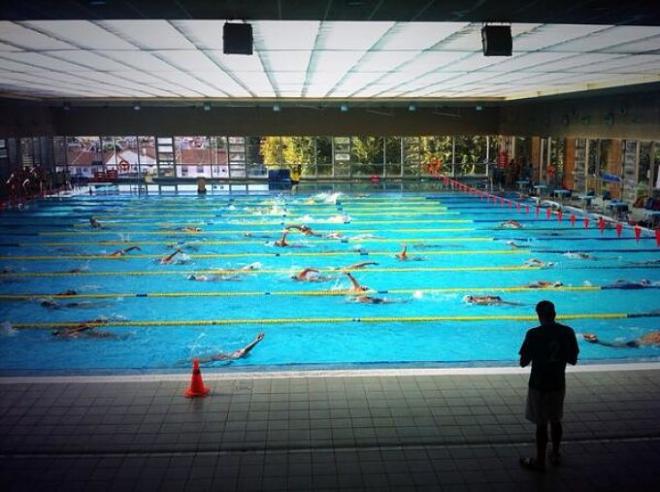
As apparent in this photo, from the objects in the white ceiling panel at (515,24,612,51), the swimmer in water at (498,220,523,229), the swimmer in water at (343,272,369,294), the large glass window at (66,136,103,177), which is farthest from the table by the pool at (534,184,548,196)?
the large glass window at (66,136,103,177)

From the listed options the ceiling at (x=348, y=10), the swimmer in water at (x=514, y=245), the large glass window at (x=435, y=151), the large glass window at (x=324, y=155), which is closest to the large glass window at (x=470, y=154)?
the large glass window at (x=435, y=151)

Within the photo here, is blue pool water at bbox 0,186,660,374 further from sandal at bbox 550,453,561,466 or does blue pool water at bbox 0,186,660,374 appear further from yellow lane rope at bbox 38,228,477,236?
sandal at bbox 550,453,561,466

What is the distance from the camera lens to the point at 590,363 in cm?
631

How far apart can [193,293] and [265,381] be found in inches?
172

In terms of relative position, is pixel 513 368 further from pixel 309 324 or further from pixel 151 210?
pixel 151 210

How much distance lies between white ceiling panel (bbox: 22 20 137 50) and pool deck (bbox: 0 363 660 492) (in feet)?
11.2

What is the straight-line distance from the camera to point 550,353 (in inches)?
163

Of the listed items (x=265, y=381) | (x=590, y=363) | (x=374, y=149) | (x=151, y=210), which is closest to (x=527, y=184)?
(x=374, y=149)

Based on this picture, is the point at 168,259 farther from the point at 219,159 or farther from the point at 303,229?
the point at 219,159

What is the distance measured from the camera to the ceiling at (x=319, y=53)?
6145 mm

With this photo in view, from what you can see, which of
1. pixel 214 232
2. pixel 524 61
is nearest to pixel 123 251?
pixel 214 232

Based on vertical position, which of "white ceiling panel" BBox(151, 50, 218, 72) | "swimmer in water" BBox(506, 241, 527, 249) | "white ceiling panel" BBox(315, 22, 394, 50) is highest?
"white ceiling panel" BBox(151, 50, 218, 72)

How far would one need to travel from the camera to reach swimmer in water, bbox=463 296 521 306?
911cm

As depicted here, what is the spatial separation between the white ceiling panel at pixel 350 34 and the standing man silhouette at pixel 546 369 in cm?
332
